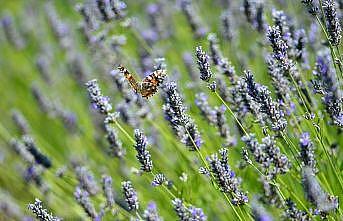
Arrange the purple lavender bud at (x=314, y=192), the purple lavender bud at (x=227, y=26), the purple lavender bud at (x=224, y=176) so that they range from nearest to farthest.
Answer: the purple lavender bud at (x=314, y=192)
the purple lavender bud at (x=224, y=176)
the purple lavender bud at (x=227, y=26)

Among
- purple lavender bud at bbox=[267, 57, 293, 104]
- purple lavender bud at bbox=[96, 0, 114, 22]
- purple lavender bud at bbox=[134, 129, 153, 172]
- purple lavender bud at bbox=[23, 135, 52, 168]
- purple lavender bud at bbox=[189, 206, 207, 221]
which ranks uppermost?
purple lavender bud at bbox=[96, 0, 114, 22]

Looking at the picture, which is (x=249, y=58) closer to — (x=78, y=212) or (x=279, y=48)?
(x=78, y=212)

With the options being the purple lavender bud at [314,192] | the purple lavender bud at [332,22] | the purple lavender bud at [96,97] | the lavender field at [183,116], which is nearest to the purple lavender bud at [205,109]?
the lavender field at [183,116]

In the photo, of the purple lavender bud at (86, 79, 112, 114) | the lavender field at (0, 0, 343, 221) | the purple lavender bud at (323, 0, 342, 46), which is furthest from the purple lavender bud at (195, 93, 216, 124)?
the purple lavender bud at (323, 0, 342, 46)

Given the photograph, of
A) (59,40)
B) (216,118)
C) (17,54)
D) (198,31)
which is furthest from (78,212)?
(17,54)

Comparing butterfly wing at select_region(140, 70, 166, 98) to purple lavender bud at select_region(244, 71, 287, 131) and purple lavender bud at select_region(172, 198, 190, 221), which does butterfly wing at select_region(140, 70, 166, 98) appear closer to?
purple lavender bud at select_region(244, 71, 287, 131)

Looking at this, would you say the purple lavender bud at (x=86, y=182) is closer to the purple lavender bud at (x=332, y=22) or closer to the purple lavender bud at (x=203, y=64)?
the purple lavender bud at (x=203, y=64)
